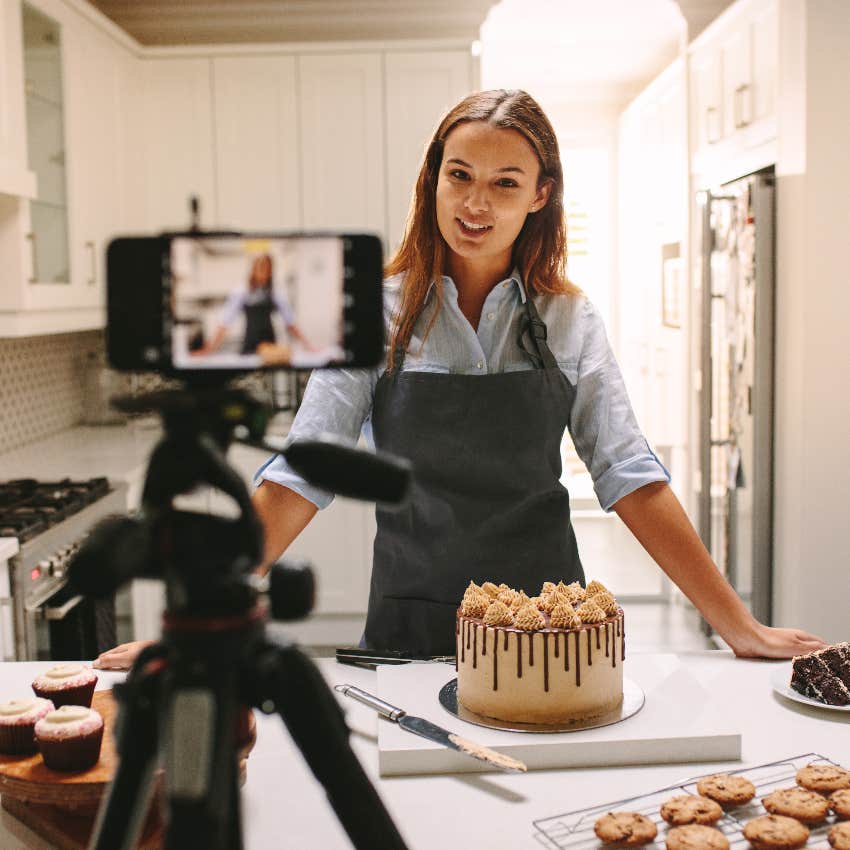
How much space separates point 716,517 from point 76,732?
2972 millimetres

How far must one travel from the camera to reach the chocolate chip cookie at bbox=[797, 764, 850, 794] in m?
0.89

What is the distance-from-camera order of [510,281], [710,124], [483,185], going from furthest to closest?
1. [710,124]
2. [510,281]
3. [483,185]

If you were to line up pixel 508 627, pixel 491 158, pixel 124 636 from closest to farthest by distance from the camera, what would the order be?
pixel 508 627
pixel 491 158
pixel 124 636

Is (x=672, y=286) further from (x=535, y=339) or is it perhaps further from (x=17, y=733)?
(x=17, y=733)

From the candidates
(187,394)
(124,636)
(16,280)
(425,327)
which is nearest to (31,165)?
(16,280)

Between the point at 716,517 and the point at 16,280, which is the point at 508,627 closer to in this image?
the point at 16,280

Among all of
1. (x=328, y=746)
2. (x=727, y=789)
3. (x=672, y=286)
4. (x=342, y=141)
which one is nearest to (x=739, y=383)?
(x=672, y=286)

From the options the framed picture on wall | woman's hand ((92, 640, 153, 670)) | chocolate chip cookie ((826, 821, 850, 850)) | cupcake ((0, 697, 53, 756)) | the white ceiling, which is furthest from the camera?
the framed picture on wall

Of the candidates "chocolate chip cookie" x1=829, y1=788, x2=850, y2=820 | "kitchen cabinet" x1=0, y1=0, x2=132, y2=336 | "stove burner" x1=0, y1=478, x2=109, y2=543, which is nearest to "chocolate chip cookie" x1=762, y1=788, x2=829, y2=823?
"chocolate chip cookie" x1=829, y1=788, x2=850, y2=820

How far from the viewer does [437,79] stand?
381 centimetres

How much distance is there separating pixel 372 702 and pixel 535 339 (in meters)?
0.67

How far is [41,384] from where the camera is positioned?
12.1 ft

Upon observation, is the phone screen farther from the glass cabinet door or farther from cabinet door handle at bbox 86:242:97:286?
cabinet door handle at bbox 86:242:97:286

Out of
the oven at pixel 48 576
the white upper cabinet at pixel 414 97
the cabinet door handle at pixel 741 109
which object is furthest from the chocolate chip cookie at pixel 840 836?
the white upper cabinet at pixel 414 97
